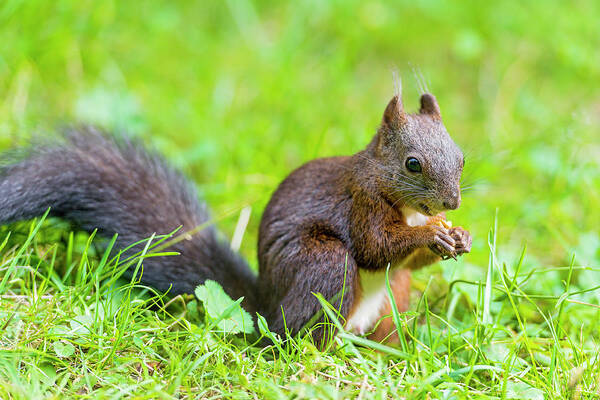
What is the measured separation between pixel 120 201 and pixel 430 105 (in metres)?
1.11

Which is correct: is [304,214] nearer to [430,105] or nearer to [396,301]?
[396,301]

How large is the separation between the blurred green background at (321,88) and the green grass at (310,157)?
0.6 inches

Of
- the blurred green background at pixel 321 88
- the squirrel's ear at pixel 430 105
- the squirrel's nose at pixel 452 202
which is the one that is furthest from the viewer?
the blurred green background at pixel 321 88

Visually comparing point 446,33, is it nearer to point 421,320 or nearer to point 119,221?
point 421,320

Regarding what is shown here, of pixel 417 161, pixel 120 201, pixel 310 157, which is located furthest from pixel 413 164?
pixel 310 157

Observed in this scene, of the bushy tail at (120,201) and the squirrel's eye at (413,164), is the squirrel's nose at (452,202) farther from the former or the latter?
the bushy tail at (120,201)

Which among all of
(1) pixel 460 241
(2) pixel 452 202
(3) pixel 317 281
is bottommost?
(3) pixel 317 281

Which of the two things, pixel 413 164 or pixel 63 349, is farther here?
pixel 413 164

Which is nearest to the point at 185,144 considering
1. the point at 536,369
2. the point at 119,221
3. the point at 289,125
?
the point at 289,125

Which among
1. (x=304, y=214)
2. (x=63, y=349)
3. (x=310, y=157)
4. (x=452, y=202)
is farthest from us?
(x=310, y=157)

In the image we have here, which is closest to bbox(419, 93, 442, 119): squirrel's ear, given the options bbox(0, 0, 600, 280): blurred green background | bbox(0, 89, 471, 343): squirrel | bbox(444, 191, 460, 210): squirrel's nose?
bbox(0, 89, 471, 343): squirrel

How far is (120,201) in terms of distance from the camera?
2285 millimetres

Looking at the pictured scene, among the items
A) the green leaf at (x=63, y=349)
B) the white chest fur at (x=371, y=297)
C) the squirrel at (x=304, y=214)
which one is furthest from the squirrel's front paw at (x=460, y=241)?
the green leaf at (x=63, y=349)

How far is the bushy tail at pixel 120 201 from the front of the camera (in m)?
2.17
